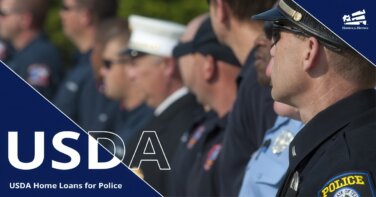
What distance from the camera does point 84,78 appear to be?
34.2 ft

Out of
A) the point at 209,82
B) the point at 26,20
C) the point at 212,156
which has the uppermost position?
the point at 26,20

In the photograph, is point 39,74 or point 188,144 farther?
point 39,74

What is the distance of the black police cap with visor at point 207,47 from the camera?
6.07 metres

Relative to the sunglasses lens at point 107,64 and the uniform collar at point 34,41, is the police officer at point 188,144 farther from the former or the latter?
the uniform collar at point 34,41

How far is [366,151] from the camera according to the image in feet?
11.3

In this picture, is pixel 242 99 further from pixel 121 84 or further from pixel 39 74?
pixel 39 74

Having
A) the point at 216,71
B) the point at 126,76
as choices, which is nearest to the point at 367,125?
the point at 216,71

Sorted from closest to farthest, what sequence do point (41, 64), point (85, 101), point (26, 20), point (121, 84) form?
point (121, 84), point (85, 101), point (41, 64), point (26, 20)

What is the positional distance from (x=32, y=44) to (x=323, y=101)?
26.2ft

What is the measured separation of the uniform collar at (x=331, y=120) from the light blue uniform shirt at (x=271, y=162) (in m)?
1.01

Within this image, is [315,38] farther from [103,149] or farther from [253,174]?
[253,174]

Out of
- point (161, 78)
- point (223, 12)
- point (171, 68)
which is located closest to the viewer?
point (223, 12)

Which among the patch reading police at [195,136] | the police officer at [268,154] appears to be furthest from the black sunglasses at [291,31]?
the patch reading police at [195,136]

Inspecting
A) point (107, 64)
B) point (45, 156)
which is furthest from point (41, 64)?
point (45, 156)
